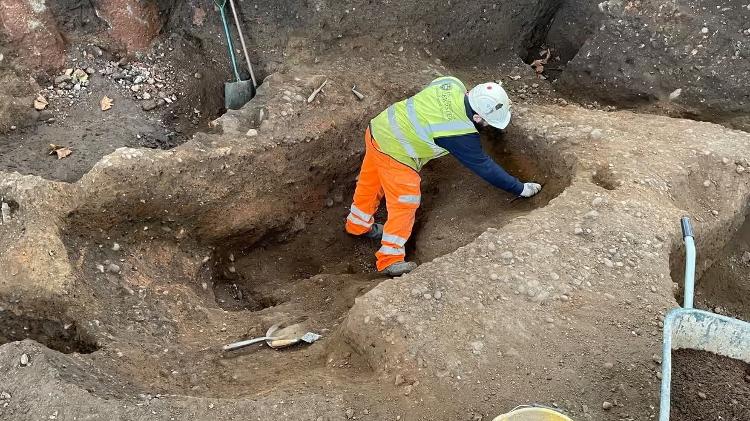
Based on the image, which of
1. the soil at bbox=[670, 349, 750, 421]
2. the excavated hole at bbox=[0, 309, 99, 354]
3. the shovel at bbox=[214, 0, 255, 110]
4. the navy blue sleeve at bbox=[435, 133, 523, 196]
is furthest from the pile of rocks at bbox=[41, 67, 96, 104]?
the soil at bbox=[670, 349, 750, 421]

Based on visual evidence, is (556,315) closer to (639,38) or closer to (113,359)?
(113,359)

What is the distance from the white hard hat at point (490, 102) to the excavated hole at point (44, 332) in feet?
10.0

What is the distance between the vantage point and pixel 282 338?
4.07 metres

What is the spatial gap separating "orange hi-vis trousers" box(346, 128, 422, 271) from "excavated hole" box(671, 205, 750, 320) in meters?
1.90

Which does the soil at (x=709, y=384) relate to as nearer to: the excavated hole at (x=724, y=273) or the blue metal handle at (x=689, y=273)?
the blue metal handle at (x=689, y=273)

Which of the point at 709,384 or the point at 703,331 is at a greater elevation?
the point at 703,331

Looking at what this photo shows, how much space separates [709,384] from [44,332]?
13.1ft

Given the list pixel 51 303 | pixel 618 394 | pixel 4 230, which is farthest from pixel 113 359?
pixel 618 394

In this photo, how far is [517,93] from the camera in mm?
5664

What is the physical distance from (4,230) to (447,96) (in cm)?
321

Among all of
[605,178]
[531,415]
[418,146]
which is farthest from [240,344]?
[605,178]

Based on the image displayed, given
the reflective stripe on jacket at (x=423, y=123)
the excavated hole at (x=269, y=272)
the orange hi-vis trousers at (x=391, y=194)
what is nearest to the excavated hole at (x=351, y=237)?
the excavated hole at (x=269, y=272)

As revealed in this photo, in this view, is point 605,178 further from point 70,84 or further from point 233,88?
point 70,84

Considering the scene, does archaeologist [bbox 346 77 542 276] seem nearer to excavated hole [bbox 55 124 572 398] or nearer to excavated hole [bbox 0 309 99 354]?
excavated hole [bbox 55 124 572 398]
